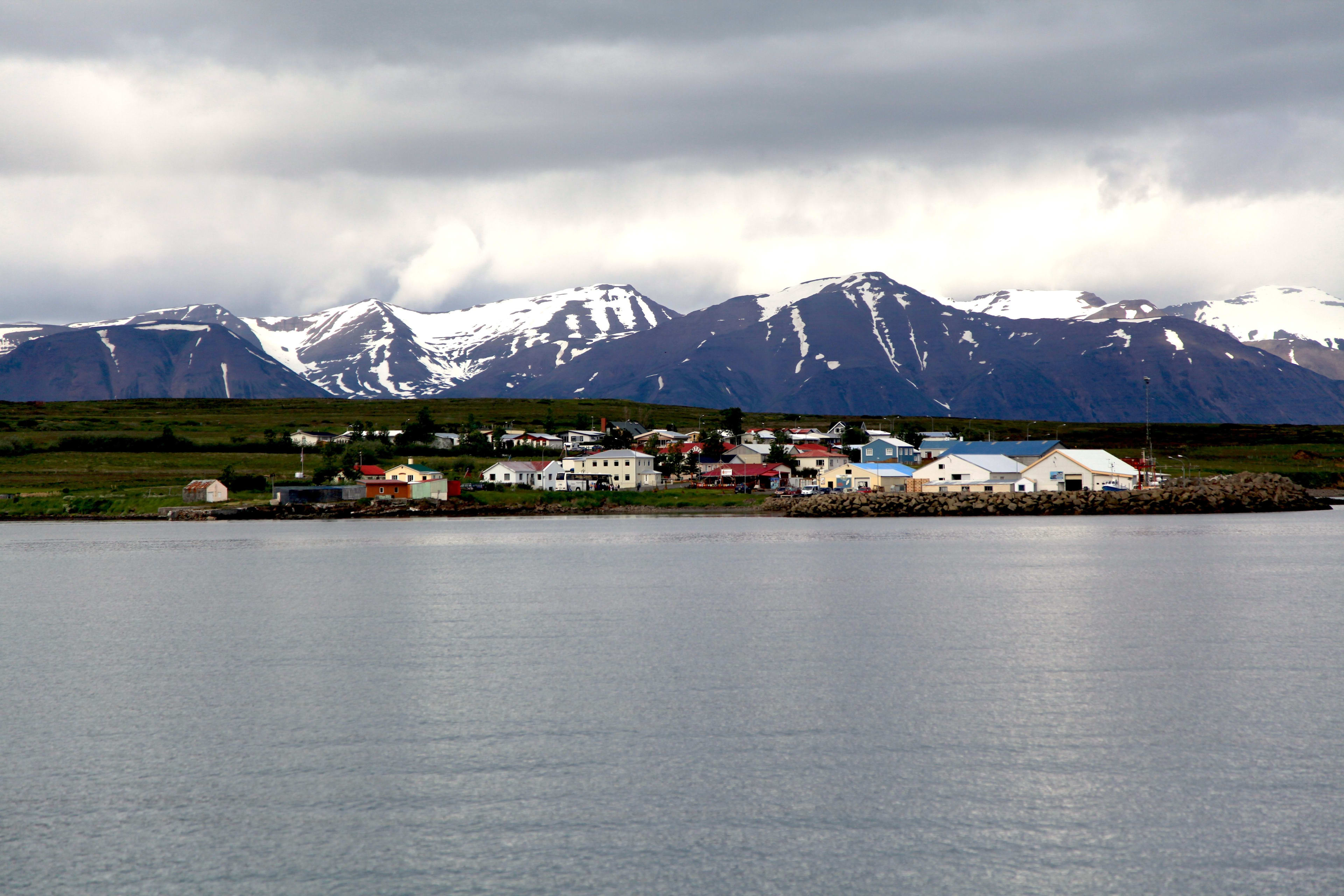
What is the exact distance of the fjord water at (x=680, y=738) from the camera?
49.2 feet

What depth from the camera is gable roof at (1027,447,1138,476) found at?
10988 cm

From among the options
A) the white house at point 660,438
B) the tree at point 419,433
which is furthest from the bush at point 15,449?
the white house at point 660,438

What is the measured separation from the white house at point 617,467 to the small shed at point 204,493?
3624 cm

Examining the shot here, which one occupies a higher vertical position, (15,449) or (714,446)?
(15,449)

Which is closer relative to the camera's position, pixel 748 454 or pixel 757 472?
pixel 757 472

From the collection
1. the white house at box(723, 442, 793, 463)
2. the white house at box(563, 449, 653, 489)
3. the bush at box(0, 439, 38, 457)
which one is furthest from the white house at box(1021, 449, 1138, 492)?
the bush at box(0, 439, 38, 457)

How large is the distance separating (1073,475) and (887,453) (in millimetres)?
28699

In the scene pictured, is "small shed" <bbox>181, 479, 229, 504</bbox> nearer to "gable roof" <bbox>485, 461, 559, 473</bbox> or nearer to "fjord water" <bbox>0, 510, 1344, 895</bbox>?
"gable roof" <bbox>485, 461, 559, 473</bbox>

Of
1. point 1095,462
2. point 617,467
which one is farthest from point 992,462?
point 617,467

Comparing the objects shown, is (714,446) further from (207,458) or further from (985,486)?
(207,458)

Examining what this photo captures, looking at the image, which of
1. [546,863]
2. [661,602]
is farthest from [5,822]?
[661,602]

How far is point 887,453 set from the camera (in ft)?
442

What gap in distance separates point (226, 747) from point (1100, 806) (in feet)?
52.3

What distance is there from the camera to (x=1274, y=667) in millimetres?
27906
